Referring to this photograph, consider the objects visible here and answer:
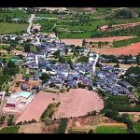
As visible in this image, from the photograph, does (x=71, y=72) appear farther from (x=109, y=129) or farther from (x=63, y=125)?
(x=109, y=129)

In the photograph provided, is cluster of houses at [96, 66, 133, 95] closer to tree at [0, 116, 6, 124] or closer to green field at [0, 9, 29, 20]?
tree at [0, 116, 6, 124]

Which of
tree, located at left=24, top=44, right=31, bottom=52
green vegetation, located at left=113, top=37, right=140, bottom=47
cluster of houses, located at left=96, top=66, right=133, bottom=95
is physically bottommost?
cluster of houses, located at left=96, top=66, right=133, bottom=95

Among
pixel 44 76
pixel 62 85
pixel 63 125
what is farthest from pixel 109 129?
pixel 44 76

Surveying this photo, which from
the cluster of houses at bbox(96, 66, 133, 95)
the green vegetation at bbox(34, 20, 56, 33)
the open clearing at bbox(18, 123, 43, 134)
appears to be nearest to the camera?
the open clearing at bbox(18, 123, 43, 134)

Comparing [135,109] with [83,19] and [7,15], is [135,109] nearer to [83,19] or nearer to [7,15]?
[83,19]

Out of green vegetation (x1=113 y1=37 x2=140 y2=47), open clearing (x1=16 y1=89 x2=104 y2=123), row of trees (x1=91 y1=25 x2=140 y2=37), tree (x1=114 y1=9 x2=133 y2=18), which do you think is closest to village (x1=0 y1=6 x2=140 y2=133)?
open clearing (x1=16 y1=89 x2=104 y2=123)

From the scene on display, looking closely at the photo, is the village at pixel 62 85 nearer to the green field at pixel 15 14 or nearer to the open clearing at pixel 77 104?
the open clearing at pixel 77 104
